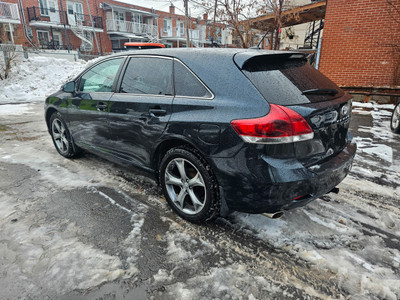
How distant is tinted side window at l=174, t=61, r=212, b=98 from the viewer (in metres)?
2.33

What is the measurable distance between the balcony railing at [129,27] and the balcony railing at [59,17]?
1.15 m

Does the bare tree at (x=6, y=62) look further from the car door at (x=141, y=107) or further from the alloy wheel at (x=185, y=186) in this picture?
the alloy wheel at (x=185, y=186)

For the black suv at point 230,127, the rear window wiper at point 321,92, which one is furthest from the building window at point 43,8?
the rear window wiper at point 321,92

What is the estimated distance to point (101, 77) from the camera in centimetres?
342

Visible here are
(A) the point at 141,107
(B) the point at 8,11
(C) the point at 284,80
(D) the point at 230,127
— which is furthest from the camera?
(B) the point at 8,11

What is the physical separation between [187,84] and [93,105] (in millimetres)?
1566

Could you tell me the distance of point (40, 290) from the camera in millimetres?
1821

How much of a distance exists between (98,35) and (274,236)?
107 ft

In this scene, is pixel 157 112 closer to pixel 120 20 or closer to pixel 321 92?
pixel 321 92

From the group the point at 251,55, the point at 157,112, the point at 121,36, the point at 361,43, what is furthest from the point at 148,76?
the point at 121,36

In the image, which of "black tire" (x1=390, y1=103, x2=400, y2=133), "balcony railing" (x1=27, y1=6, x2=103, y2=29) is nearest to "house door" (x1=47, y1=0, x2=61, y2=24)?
"balcony railing" (x1=27, y1=6, x2=103, y2=29)

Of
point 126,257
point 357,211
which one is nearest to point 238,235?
point 126,257

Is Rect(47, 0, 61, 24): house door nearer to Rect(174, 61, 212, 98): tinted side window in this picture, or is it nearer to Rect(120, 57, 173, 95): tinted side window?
Rect(120, 57, 173, 95): tinted side window

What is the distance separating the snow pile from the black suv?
10124 millimetres
